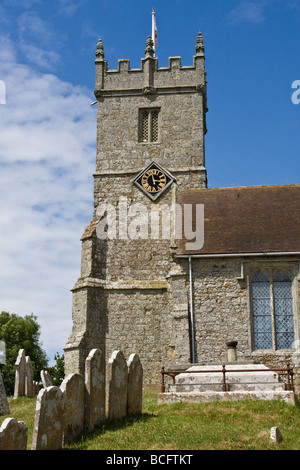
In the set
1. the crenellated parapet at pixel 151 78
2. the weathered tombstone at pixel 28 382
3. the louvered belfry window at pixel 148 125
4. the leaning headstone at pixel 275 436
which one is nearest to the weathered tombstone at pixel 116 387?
the leaning headstone at pixel 275 436

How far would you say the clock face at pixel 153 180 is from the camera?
80.6ft

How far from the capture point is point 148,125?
85.9ft

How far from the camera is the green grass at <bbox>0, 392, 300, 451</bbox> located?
8.70 meters

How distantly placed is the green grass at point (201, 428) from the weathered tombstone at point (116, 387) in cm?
21

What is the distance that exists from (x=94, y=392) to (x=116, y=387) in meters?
0.72

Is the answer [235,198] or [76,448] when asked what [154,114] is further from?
[76,448]

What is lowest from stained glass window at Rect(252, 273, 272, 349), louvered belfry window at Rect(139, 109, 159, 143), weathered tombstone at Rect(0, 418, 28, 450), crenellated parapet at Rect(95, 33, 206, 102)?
weathered tombstone at Rect(0, 418, 28, 450)

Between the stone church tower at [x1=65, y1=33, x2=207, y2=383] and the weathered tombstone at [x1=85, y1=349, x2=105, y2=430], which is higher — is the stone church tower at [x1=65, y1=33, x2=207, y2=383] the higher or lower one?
the higher one

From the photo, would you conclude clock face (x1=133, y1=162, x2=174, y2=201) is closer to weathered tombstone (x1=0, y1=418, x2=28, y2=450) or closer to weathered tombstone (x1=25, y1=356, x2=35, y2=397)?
weathered tombstone (x1=25, y1=356, x2=35, y2=397)

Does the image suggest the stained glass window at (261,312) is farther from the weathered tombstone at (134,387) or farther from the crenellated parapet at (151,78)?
the crenellated parapet at (151,78)

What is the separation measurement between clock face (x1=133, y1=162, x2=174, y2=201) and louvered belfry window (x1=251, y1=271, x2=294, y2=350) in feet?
23.7

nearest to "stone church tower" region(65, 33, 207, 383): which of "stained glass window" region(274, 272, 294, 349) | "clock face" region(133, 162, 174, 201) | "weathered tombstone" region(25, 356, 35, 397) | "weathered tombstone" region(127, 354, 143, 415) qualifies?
"clock face" region(133, 162, 174, 201)

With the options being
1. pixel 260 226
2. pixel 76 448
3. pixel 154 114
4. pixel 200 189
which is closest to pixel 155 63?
pixel 154 114
